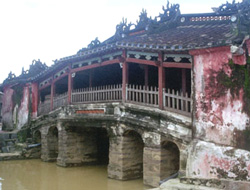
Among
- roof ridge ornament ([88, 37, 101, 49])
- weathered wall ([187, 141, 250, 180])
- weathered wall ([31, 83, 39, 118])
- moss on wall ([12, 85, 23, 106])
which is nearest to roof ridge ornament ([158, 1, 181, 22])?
roof ridge ornament ([88, 37, 101, 49])

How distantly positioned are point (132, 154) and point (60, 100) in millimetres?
5799

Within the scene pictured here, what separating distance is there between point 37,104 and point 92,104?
707cm

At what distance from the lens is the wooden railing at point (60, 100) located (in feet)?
46.6

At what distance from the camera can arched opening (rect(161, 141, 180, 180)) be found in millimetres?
9250

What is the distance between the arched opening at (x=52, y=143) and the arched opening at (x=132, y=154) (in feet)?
20.2

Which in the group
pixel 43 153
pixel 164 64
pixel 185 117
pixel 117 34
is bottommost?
pixel 43 153

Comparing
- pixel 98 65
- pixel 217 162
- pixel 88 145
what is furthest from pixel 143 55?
pixel 88 145

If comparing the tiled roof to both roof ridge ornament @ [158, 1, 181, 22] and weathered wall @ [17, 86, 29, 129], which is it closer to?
roof ridge ornament @ [158, 1, 181, 22]

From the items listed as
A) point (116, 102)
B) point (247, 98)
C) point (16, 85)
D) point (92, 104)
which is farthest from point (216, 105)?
point (16, 85)

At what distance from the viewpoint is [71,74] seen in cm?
1357

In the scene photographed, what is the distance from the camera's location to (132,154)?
35.1ft

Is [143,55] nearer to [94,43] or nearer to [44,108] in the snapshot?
[94,43]

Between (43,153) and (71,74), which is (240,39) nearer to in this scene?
(71,74)

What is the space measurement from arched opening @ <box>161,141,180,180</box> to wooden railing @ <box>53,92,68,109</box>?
21.1 ft
